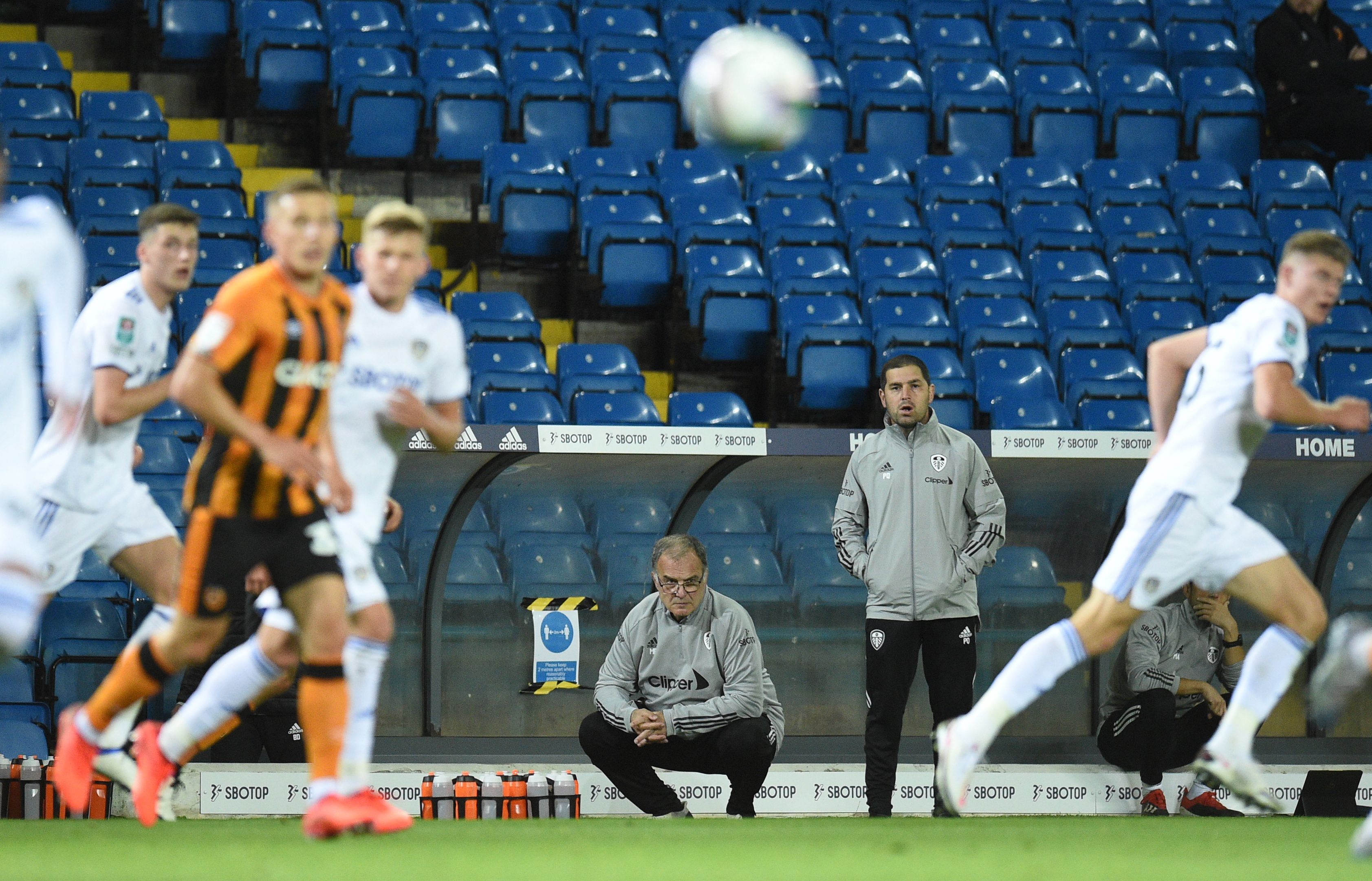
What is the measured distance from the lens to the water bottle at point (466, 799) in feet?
29.5

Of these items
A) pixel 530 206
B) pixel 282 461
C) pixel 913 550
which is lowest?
pixel 913 550

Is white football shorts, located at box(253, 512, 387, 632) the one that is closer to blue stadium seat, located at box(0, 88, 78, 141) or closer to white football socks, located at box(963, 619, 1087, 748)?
white football socks, located at box(963, 619, 1087, 748)

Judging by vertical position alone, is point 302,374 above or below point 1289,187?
below

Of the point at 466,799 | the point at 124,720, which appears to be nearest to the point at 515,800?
the point at 466,799

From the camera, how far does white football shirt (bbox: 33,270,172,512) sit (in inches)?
255

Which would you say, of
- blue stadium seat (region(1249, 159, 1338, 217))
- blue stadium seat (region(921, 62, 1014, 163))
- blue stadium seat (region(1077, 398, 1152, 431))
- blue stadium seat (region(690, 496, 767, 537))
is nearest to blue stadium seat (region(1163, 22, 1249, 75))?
blue stadium seat (region(1249, 159, 1338, 217))

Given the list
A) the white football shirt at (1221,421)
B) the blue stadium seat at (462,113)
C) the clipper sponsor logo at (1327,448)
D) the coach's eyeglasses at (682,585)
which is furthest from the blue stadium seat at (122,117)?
the white football shirt at (1221,421)

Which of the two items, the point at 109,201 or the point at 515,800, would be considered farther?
the point at 109,201

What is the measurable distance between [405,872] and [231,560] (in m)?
1.37

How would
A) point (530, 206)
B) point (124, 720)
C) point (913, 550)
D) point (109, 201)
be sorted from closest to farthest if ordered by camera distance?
point (124, 720) → point (913, 550) → point (109, 201) → point (530, 206)

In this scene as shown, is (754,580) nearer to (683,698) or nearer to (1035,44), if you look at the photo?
(683,698)

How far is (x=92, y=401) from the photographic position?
675 centimetres

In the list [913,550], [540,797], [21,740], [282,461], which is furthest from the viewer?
[540,797]

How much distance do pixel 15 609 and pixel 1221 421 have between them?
4.16 metres
